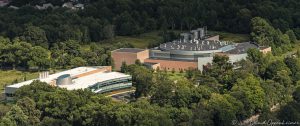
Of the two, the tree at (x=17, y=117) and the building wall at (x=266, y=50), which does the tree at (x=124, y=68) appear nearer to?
the building wall at (x=266, y=50)

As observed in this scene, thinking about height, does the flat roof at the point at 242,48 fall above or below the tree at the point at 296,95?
above

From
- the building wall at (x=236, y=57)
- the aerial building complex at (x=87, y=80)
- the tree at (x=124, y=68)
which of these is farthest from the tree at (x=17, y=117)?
the building wall at (x=236, y=57)

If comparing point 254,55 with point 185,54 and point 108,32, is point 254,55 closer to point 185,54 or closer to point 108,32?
point 185,54

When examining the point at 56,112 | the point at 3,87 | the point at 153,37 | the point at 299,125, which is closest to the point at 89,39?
the point at 153,37

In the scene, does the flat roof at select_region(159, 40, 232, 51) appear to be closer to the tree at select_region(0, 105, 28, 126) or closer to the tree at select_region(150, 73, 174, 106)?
the tree at select_region(150, 73, 174, 106)

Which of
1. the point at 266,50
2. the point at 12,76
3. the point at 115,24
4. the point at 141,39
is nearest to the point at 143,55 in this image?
the point at 266,50

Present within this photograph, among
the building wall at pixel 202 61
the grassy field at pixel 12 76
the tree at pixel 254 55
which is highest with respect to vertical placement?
the tree at pixel 254 55

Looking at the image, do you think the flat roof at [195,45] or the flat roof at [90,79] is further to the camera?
the flat roof at [195,45]

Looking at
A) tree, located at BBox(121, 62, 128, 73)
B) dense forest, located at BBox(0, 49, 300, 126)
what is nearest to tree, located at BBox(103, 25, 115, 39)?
tree, located at BBox(121, 62, 128, 73)
